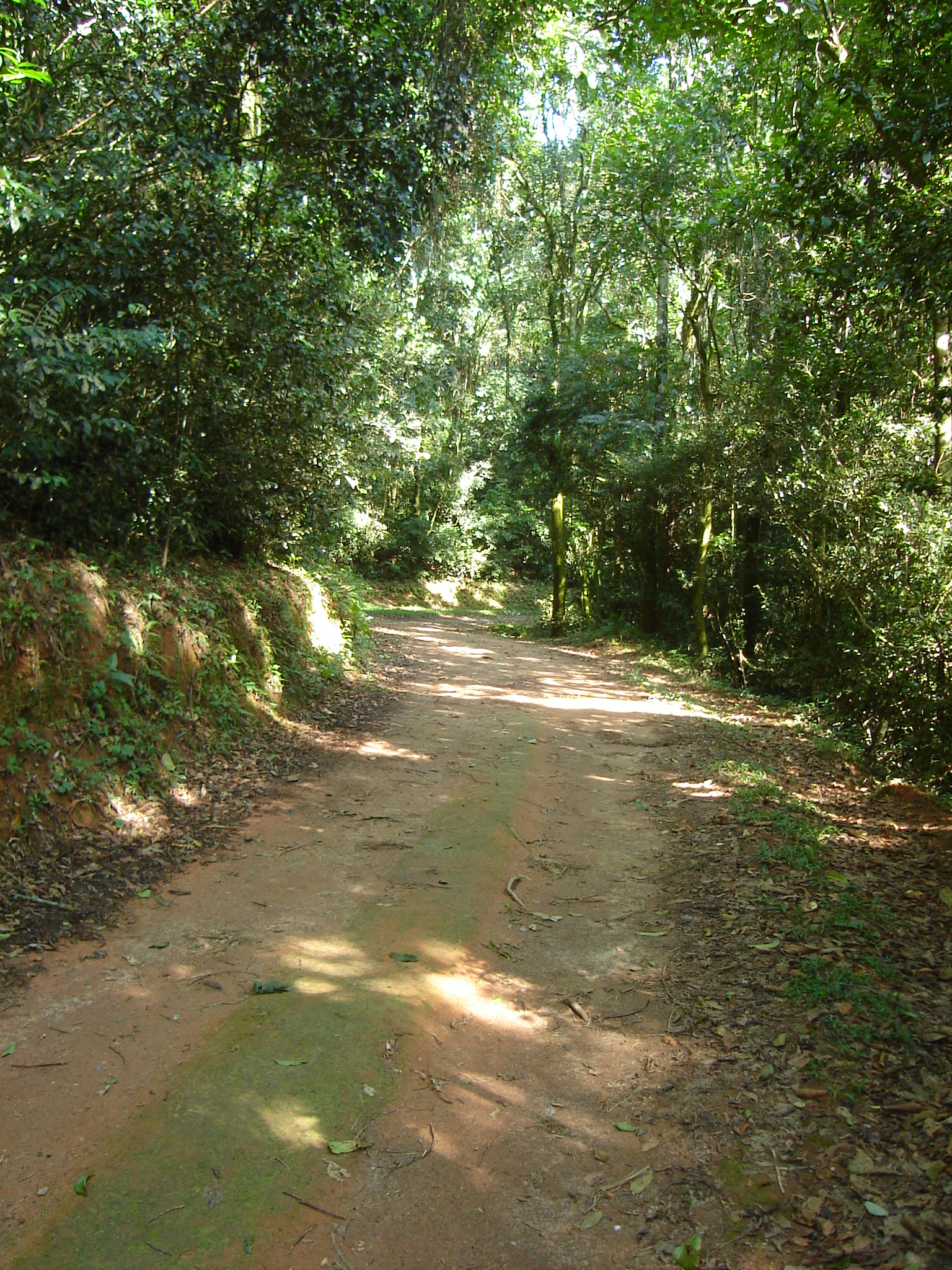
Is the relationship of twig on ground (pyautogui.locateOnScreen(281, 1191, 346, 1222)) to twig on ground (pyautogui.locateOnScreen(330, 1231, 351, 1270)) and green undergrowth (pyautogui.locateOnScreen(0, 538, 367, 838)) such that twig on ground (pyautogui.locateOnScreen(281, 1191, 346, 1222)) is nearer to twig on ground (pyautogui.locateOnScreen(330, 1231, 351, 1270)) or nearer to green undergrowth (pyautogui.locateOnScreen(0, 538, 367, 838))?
twig on ground (pyautogui.locateOnScreen(330, 1231, 351, 1270))

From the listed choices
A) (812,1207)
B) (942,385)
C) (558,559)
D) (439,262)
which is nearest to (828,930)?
(812,1207)

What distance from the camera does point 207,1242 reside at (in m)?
3.12

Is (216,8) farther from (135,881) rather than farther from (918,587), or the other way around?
(918,587)

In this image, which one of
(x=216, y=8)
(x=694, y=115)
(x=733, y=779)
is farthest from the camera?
(x=694, y=115)

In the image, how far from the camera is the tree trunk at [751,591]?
17828mm

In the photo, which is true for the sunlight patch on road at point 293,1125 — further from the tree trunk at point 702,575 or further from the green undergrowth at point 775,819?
the tree trunk at point 702,575

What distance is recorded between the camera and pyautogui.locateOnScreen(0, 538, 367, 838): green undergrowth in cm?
630

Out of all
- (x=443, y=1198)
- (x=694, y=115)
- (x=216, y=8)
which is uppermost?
(x=694, y=115)

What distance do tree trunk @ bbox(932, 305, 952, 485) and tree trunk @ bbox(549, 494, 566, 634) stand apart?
14963 millimetres

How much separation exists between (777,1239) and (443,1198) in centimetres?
122

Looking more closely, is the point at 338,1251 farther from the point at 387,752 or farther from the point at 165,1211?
the point at 387,752

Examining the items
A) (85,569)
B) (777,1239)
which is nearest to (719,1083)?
(777,1239)

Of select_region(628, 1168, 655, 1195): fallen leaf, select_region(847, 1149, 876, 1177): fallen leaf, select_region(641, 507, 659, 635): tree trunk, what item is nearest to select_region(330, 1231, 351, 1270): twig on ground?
select_region(628, 1168, 655, 1195): fallen leaf

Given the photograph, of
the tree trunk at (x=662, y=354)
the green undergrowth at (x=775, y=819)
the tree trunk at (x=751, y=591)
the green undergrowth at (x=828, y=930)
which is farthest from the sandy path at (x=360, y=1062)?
the tree trunk at (x=662, y=354)
